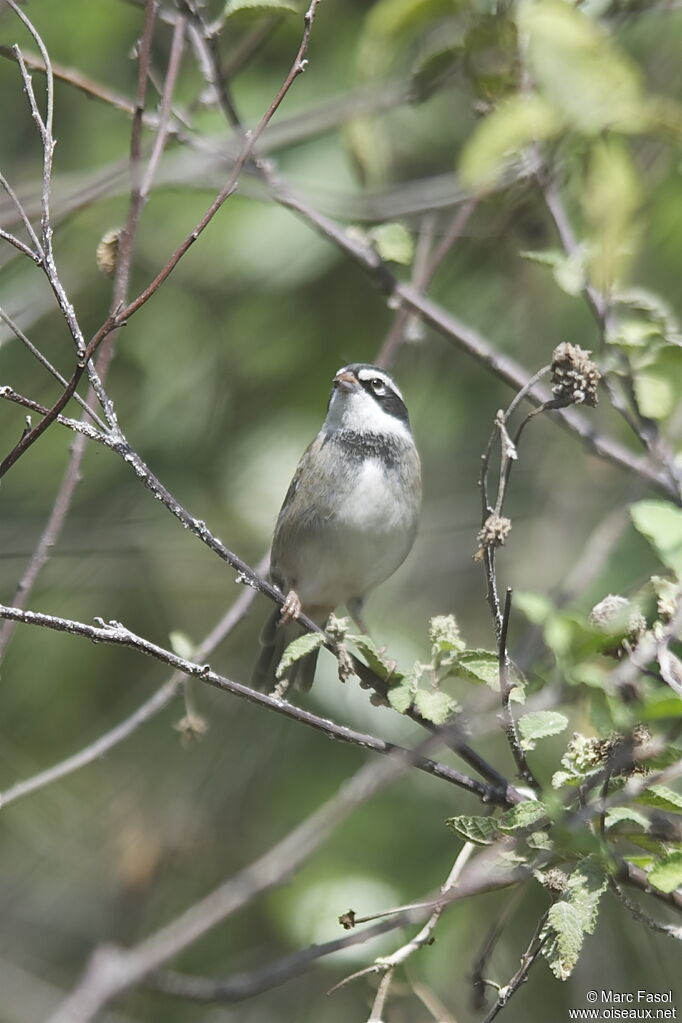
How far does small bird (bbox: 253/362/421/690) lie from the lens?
486 centimetres

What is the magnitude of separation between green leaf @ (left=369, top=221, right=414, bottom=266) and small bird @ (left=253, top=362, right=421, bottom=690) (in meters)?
0.98

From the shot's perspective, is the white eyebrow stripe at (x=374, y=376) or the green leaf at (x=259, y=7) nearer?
the green leaf at (x=259, y=7)

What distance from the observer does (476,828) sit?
2.52 metres

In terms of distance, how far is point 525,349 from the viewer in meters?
5.96

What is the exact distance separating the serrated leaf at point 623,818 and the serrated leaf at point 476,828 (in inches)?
9.2

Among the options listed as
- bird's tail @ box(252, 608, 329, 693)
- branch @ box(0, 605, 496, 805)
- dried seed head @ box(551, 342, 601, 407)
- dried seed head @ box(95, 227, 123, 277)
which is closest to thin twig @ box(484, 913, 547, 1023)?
branch @ box(0, 605, 496, 805)

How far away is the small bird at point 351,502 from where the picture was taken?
4855mm

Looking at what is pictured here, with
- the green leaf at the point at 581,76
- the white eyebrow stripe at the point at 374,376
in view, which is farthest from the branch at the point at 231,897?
the white eyebrow stripe at the point at 374,376

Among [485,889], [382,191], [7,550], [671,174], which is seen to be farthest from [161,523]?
[485,889]

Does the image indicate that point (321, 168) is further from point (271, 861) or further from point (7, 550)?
point (271, 861)

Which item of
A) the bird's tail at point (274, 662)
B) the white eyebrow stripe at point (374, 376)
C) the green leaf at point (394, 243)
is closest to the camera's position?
the green leaf at point (394, 243)

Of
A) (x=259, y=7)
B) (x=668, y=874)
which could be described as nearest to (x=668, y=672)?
(x=668, y=874)

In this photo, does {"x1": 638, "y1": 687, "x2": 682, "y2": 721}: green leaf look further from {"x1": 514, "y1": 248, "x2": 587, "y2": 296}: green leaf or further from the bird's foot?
{"x1": 514, "y1": 248, "x2": 587, "y2": 296}: green leaf

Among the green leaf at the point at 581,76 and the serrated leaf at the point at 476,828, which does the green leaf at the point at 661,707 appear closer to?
the serrated leaf at the point at 476,828
